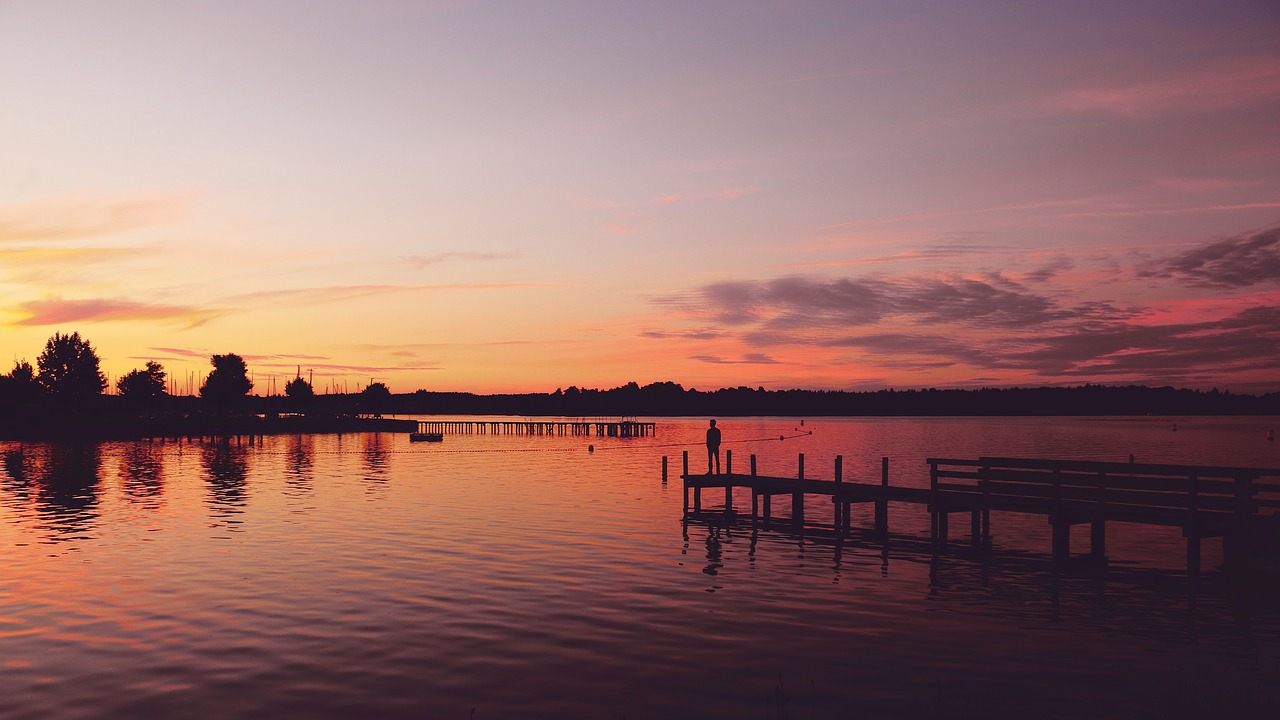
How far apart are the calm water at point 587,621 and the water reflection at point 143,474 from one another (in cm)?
735

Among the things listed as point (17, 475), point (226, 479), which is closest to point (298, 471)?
point (226, 479)

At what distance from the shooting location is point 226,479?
5866cm

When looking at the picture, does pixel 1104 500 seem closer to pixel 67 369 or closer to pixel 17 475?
pixel 17 475

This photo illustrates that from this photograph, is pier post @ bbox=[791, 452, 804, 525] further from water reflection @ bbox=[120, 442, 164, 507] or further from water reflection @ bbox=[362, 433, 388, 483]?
water reflection @ bbox=[362, 433, 388, 483]

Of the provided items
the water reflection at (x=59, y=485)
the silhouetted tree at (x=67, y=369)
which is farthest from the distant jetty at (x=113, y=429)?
the water reflection at (x=59, y=485)

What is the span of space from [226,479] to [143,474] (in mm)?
7670

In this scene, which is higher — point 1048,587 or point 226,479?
point 1048,587

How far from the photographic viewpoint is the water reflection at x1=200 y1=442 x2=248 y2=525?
4075 cm

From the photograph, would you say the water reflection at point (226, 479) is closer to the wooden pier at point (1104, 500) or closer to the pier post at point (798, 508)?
the pier post at point (798, 508)

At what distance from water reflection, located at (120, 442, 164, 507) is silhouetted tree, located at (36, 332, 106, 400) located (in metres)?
81.4

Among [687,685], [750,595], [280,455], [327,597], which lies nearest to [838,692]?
[687,685]

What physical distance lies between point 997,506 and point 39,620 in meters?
25.7

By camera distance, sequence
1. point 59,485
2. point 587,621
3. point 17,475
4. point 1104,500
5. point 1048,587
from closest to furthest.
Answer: point 587,621 < point 1048,587 < point 1104,500 < point 59,485 < point 17,475

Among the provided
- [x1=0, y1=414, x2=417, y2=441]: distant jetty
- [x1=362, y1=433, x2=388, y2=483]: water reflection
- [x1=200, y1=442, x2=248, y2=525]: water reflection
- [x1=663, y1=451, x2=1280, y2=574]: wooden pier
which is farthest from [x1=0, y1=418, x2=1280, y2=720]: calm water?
[x1=0, y1=414, x2=417, y2=441]: distant jetty
